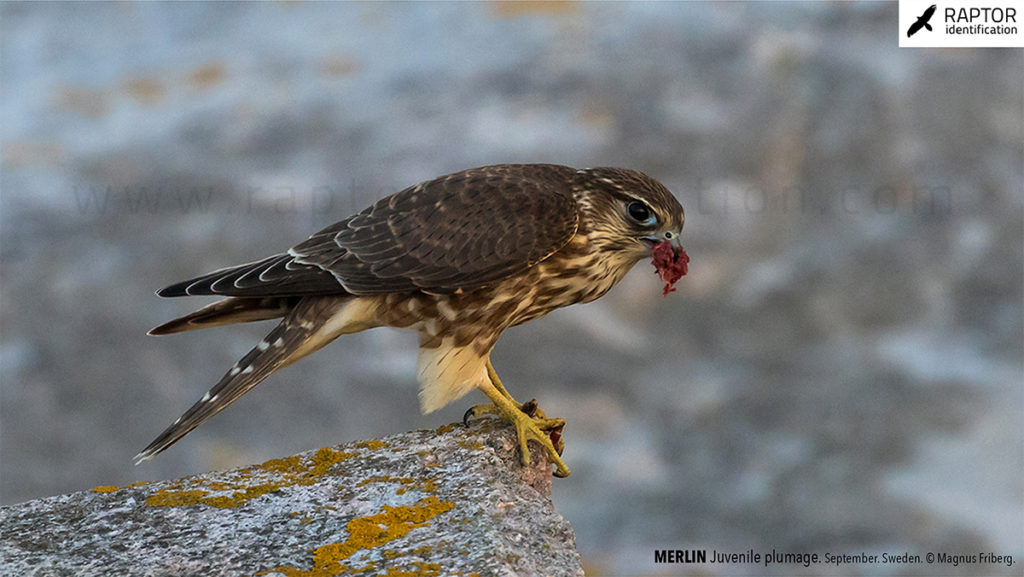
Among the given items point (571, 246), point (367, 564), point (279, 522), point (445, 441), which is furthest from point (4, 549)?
point (571, 246)

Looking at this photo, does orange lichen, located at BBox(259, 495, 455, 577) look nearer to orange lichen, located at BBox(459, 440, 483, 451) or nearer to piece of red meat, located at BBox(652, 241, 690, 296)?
orange lichen, located at BBox(459, 440, 483, 451)

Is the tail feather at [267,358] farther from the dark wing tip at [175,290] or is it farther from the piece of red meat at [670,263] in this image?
the piece of red meat at [670,263]

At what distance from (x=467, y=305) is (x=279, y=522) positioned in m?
0.95

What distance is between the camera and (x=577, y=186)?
3477 mm

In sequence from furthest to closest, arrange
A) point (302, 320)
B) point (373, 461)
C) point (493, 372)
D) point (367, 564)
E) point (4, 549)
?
point (493, 372) → point (302, 320) → point (373, 461) → point (4, 549) → point (367, 564)

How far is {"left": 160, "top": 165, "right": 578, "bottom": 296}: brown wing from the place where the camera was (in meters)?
3.22

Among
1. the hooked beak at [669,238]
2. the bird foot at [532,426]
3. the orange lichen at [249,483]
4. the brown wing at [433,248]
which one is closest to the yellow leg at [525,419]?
the bird foot at [532,426]

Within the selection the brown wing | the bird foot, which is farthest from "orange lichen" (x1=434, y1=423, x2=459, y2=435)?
the brown wing

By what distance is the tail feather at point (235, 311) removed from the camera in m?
3.40

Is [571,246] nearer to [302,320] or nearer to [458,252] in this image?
[458,252]

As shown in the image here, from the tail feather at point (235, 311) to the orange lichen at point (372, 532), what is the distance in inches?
39.8

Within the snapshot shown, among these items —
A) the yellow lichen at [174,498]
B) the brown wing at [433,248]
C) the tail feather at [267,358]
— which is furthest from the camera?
the brown wing at [433,248]

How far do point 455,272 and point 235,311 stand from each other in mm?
831

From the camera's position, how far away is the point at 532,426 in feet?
11.0
